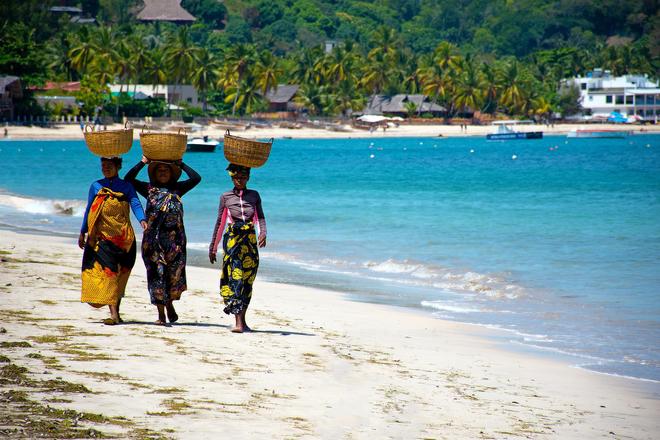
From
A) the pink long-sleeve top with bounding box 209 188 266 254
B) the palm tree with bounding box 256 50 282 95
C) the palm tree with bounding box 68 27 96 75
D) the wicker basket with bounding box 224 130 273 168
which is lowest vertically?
the pink long-sleeve top with bounding box 209 188 266 254

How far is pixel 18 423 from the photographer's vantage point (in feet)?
20.0

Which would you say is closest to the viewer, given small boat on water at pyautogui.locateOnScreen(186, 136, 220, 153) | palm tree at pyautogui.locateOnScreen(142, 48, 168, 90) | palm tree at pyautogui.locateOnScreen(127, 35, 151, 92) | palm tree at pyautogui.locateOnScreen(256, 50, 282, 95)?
small boat on water at pyautogui.locateOnScreen(186, 136, 220, 153)

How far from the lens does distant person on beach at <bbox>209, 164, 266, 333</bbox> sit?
31.5 ft

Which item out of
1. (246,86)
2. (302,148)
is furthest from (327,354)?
(246,86)

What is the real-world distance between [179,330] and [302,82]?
12329 cm

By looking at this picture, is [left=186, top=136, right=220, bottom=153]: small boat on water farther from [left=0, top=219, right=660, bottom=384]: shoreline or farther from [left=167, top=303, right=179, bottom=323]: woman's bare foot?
[left=167, top=303, right=179, bottom=323]: woman's bare foot

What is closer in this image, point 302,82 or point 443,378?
point 443,378

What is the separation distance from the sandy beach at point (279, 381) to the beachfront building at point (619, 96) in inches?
5529

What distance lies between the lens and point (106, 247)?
9438mm

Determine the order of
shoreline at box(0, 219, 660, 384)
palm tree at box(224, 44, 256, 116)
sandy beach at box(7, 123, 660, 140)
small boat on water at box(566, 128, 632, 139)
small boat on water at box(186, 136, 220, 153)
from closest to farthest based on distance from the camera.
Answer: shoreline at box(0, 219, 660, 384) → small boat on water at box(186, 136, 220, 153) → sandy beach at box(7, 123, 660, 140) → palm tree at box(224, 44, 256, 116) → small boat on water at box(566, 128, 632, 139)

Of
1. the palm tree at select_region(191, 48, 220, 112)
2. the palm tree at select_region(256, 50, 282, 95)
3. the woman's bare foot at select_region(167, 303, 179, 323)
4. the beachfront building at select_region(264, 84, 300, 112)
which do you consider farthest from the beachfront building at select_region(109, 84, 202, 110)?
the woman's bare foot at select_region(167, 303, 179, 323)

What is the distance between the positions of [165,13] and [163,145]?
7561 inches

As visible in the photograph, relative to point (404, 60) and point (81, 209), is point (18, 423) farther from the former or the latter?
point (404, 60)

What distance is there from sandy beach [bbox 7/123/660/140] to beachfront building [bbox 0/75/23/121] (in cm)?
206
